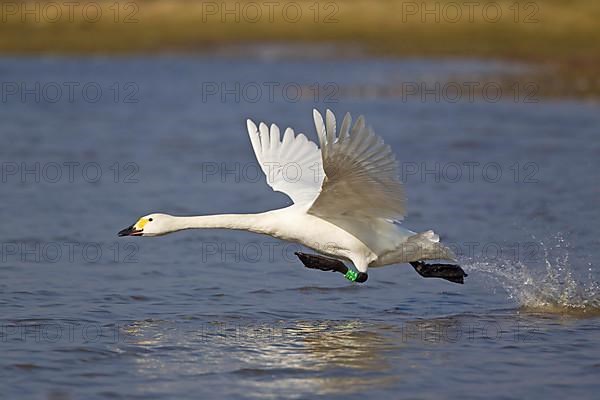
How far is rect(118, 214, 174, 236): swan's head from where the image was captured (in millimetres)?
8484

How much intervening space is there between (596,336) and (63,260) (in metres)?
4.84

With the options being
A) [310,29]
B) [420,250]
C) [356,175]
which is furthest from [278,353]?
[310,29]

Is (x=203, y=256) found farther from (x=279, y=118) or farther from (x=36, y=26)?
(x=36, y=26)

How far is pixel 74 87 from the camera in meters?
27.0

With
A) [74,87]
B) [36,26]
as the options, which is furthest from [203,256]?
[36,26]

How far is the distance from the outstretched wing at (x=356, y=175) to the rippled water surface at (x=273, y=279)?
0.85 m

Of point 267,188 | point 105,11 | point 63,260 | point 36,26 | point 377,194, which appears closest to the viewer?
point 377,194

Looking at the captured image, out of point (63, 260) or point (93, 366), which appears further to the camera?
point (63, 260)

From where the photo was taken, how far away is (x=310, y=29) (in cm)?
4109

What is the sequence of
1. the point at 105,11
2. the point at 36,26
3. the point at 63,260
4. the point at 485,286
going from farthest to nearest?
the point at 105,11 < the point at 36,26 < the point at 63,260 < the point at 485,286

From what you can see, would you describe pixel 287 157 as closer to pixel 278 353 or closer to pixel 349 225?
pixel 349 225

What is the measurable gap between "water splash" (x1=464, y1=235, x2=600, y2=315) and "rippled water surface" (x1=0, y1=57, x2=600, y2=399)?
3 cm

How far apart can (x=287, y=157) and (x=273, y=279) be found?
108 centimetres

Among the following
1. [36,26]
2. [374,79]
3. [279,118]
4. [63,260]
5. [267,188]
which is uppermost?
[36,26]
